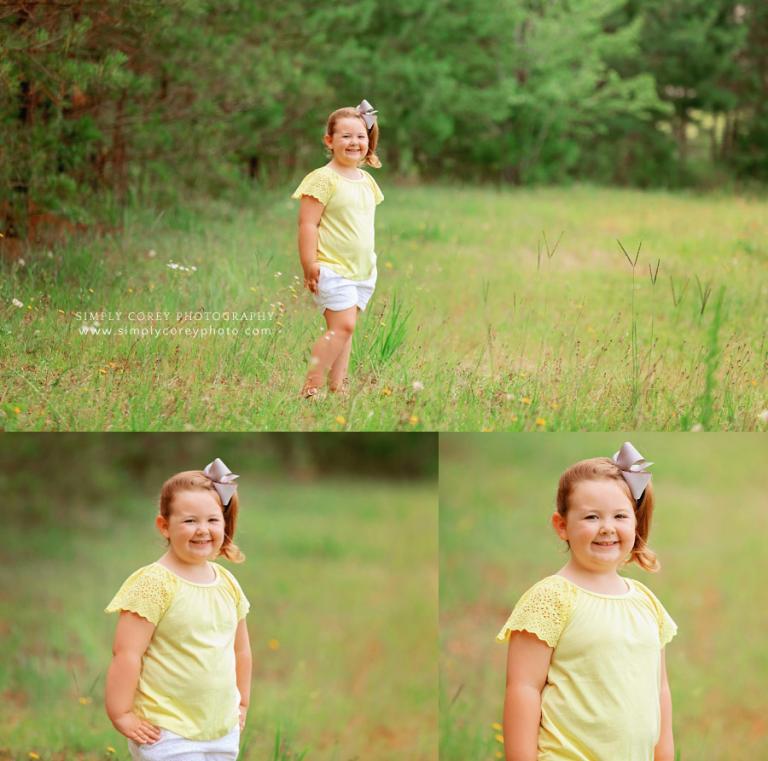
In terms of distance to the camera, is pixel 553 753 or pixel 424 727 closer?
pixel 553 753

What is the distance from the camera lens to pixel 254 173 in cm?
1259

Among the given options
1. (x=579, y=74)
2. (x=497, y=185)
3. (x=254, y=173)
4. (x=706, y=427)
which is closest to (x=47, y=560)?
(x=706, y=427)

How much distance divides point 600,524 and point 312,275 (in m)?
2.01

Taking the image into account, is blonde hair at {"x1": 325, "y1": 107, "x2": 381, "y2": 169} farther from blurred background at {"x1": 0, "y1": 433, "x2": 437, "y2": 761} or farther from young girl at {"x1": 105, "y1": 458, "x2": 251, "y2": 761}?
young girl at {"x1": 105, "y1": 458, "x2": 251, "y2": 761}

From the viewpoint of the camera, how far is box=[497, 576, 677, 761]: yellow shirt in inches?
122

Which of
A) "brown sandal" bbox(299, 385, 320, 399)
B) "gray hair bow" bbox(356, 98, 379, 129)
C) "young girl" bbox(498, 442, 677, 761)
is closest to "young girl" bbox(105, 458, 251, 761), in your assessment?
"young girl" bbox(498, 442, 677, 761)

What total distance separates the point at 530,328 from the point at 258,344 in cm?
154

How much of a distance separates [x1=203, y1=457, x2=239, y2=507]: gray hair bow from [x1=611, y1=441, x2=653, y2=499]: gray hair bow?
43.0 inches

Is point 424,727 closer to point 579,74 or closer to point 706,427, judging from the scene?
point 706,427

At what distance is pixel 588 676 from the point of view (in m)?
3.10

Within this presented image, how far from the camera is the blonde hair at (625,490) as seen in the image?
322cm

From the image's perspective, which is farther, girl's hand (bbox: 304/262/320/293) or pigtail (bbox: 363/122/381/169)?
pigtail (bbox: 363/122/381/169)

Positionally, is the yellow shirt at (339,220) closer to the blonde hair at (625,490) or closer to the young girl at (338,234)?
the young girl at (338,234)

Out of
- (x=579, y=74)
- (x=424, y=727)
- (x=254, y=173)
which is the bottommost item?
(x=424, y=727)
